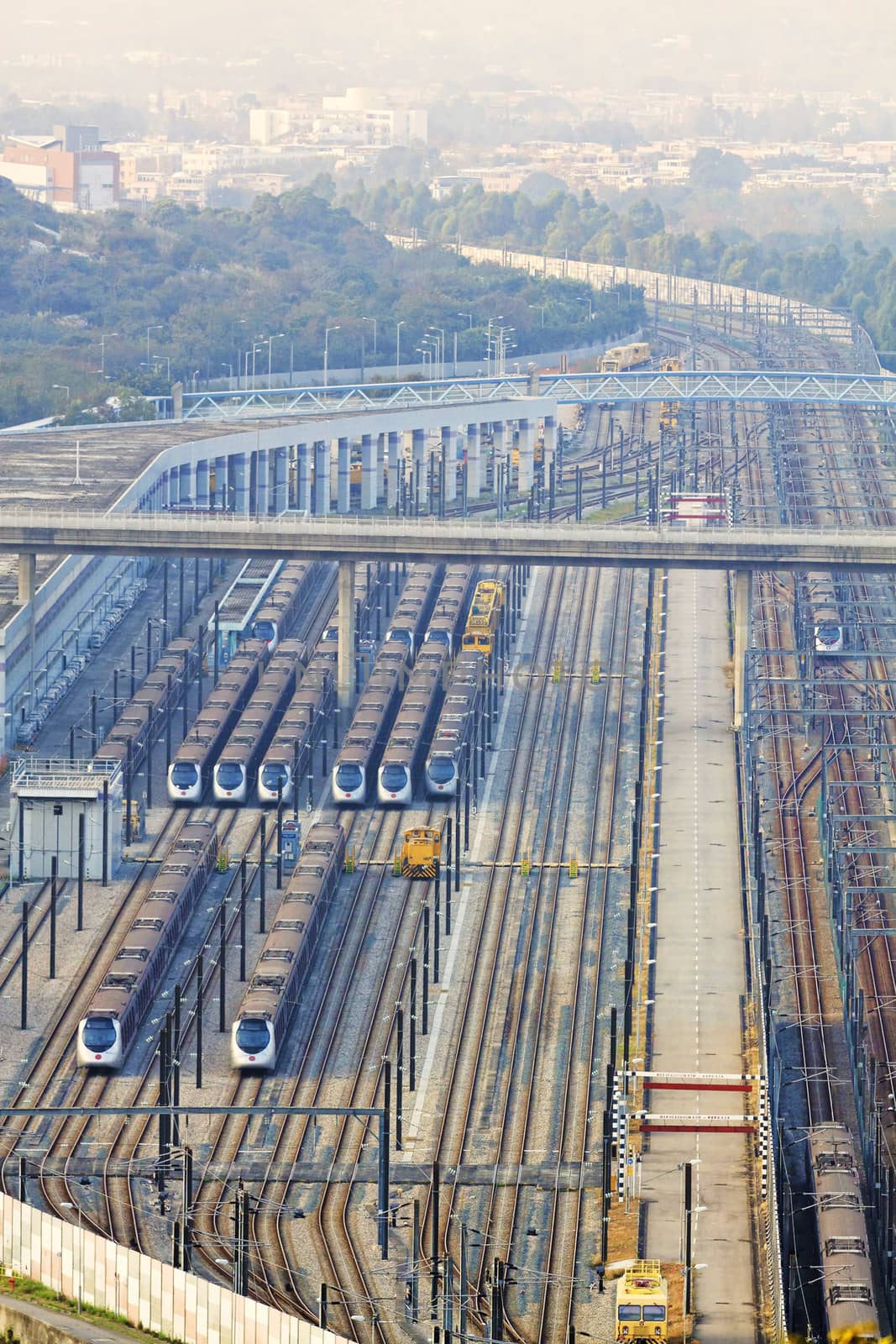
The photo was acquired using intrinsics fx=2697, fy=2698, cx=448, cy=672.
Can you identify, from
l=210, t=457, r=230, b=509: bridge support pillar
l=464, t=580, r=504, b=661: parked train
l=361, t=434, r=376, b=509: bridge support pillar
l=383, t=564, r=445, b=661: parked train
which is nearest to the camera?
l=464, t=580, r=504, b=661: parked train

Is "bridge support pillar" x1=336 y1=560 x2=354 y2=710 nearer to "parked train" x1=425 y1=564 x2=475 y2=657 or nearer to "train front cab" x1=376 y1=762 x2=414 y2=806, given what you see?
"parked train" x1=425 y1=564 x2=475 y2=657

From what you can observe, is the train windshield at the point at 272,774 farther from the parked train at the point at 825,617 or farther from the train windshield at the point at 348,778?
the parked train at the point at 825,617

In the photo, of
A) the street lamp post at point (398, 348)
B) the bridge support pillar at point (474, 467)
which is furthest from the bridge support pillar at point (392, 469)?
the street lamp post at point (398, 348)

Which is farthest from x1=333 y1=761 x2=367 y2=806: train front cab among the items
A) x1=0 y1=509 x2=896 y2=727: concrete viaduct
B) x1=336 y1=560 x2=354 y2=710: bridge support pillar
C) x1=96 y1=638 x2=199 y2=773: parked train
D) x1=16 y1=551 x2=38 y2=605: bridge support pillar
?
x1=16 y1=551 x2=38 y2=605: bridge support pillar

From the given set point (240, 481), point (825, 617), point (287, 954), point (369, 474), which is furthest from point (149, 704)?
point (369, 474)

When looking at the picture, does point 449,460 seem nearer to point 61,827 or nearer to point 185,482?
point 185,482

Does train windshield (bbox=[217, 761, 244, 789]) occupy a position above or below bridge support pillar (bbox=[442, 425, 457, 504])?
above

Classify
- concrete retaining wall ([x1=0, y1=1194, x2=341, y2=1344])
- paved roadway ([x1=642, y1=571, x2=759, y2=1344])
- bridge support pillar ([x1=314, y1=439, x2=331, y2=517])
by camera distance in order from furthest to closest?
bridge support pillar ([x1=314, y1=439, x2=331, y2=517]), paved roadway ([x1=642, y1=571, x2=759, y2=1344]), concrete retaining wall ([x1=0, y1=1194, x2=341, y2=1344])
